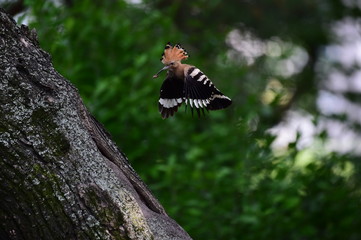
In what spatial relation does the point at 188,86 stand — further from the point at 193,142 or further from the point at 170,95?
the point at 193,142

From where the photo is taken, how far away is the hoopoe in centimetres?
210

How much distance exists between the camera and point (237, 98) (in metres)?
5.70

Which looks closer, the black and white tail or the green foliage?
the black and white tail

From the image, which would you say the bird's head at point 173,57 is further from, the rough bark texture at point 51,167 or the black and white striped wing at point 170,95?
the rough bark texture at point 51,167

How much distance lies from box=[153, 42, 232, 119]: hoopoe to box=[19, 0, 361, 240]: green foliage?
1917 mm

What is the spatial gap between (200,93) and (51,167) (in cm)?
49

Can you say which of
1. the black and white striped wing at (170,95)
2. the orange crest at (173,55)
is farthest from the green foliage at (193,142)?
the orange crest at (173,55)

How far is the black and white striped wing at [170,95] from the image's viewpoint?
2166mm

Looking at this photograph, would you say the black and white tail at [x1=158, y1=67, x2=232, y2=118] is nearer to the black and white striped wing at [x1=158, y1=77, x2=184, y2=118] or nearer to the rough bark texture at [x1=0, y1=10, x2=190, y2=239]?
the black and white striped wing at [x1=158, y1=77, x2=184, y2=118]

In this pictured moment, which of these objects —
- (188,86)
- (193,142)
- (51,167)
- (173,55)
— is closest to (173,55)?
(173,55)

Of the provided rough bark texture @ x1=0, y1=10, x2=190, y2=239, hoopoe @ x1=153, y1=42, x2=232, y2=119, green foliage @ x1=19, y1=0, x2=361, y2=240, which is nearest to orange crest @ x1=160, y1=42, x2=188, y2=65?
hoopoe @ x1=153, y1=42, x2=232, y2=119

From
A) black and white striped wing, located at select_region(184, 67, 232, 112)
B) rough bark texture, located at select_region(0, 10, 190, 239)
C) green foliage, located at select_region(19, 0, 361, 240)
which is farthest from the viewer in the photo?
green foliage, located at select_region(19, 0, 361, 240)

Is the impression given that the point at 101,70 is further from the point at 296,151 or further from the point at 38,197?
the point at 38,197

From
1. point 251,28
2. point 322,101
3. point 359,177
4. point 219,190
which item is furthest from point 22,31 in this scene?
point 322,101
